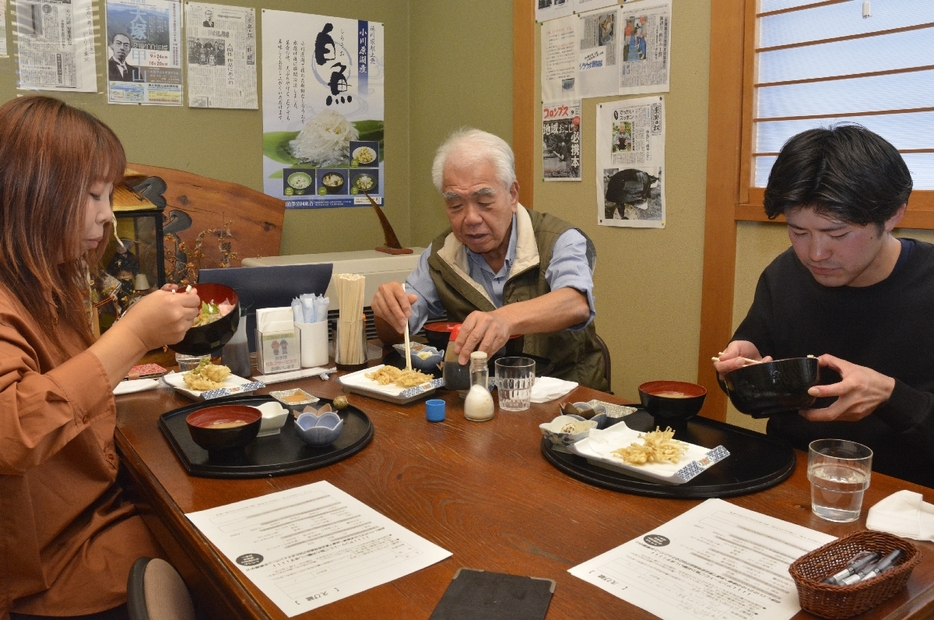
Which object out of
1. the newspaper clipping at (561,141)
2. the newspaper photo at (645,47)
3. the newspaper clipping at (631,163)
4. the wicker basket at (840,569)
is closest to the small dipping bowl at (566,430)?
the wicker basket at (840,569)

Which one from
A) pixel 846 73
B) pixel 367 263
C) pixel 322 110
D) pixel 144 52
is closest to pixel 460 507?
pixel 846 73

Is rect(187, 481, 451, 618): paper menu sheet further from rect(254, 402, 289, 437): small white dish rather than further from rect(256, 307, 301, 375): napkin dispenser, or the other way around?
rect(256, 307, 301, 375): napkin dispenser

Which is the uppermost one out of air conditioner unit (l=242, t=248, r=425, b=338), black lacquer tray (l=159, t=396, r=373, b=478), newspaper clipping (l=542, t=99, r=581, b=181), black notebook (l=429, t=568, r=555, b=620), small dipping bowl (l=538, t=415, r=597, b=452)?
newspaper clipping (l=542, t=99, r=581, b=181)

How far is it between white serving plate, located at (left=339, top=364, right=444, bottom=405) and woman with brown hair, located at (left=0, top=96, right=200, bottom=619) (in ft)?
1.52

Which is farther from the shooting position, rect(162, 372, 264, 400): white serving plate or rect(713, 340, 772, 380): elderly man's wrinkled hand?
rect(162, 372, 264, 400): white serving plate

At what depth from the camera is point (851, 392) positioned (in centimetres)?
140

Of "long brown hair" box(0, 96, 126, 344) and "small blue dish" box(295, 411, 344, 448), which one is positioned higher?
"long brown hair" box(0, 96, 126, 344)

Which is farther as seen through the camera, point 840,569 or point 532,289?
point 532,289

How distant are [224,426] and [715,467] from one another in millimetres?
912

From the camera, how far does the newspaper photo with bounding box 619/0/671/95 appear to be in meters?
2.73

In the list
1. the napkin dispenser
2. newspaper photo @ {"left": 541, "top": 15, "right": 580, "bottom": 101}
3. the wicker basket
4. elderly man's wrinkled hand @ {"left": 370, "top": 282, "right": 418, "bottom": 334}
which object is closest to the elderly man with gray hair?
elderly man's wrinkled hand @ {"left": 370, "top": 282, "right": 418, "bottom": 334}

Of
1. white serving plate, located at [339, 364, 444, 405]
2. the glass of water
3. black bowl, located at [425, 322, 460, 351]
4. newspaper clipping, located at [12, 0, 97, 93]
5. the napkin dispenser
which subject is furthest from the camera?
newspaper clipping, located at [12, 0, 97, 93]

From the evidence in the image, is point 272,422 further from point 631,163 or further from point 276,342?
point 631,163

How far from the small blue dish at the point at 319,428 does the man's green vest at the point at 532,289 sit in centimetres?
93
